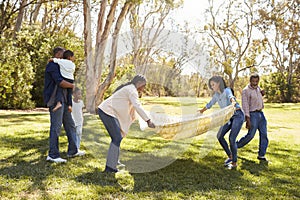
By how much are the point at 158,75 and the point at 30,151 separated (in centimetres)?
219

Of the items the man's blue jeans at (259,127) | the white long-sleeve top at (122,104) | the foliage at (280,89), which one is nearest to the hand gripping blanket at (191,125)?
the white long-sleeve top at (122,104)

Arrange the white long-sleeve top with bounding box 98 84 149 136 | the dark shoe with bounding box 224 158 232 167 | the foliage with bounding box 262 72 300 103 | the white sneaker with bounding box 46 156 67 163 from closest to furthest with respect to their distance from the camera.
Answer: the white long-sleeve top with bounding box 98 84 149 136 < the white sneaker with bounding box 46 156 67 163 < the dark shoe with bounding box 224 158 232 167 < the foliage with bounding box 262 72 300 103

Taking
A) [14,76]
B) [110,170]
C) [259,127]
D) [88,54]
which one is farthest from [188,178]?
[14,76]

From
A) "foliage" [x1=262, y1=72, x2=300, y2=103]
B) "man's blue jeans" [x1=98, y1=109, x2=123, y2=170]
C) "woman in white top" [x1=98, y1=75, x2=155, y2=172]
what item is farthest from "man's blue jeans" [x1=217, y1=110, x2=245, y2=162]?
"foliage" [x1=262, y1=72, x2=300, y2=103]

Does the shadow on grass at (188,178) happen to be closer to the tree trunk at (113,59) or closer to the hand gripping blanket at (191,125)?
the hand gripping blanket at (191,125)

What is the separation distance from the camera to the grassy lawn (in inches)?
141

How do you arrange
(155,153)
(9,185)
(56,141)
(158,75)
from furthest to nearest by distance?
(155,153) → (158,75) → (56,141) → (9,185)

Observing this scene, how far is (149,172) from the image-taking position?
440 cm

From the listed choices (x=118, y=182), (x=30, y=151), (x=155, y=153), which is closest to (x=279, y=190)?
(x=118, y=182)

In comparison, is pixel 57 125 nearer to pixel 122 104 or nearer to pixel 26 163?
pixel 26 163

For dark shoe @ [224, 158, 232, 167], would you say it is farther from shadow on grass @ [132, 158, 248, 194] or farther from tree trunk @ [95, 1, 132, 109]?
tree trunk @ [95, 1, 132, 109]

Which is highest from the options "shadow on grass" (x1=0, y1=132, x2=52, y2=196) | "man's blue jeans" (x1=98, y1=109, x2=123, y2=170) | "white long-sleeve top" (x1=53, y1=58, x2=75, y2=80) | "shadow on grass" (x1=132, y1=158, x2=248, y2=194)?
"white long-sleeve top" (x1=53, y1=58, x2=75, y2=80)

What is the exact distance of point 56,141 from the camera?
15.5 feet

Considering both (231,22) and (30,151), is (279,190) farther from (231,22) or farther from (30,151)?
(231,22)
